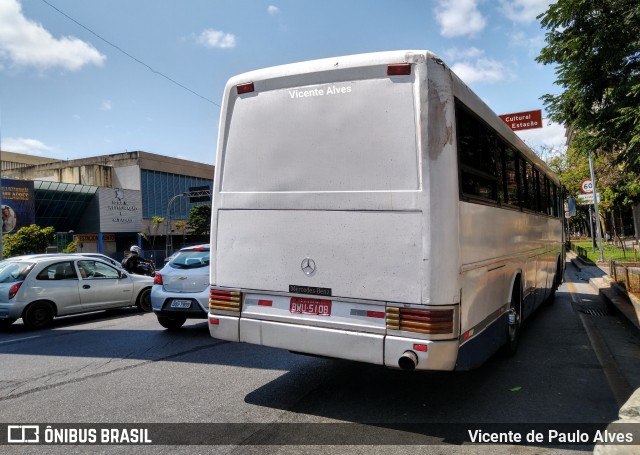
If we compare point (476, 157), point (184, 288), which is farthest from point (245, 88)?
point (184, 288)

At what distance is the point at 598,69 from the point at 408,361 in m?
8.72

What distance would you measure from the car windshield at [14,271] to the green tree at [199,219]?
166ft

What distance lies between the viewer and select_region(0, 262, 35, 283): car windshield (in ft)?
32.9

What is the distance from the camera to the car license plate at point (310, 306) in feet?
14.8

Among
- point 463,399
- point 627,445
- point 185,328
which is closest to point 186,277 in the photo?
point 185,328

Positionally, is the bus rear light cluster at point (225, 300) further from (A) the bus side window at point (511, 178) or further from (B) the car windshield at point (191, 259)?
(B) the car windshield at point (191, 259)

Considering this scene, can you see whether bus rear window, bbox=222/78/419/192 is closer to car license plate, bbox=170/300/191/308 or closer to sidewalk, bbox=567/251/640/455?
sidewalk, bbox=567/251/640/455

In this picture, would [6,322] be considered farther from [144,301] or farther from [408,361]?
[408,361]

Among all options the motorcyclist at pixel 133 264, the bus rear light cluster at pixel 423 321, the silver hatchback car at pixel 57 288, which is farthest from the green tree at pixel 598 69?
the motorcyclist at pixel 133 264

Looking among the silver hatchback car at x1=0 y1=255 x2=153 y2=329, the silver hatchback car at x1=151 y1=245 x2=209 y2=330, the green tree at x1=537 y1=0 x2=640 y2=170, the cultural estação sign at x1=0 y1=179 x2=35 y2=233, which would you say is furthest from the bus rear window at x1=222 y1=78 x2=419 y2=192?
the cultural estação sign at x1=0 y1=179 x2=35 y2=233

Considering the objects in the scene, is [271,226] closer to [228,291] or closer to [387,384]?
[228,291]

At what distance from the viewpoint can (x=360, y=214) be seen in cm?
436

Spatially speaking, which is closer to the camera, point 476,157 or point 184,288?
point 476,157

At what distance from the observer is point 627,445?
312 centimetres
